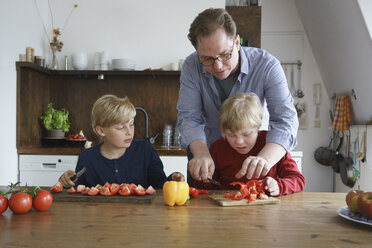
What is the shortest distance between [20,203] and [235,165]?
1030mm

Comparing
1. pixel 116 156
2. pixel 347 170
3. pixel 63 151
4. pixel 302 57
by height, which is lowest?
pixel 347 170

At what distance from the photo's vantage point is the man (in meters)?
1.55

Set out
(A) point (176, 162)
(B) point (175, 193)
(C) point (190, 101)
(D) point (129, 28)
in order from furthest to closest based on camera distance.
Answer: (D) point (129, 28)
(A) point (176, 162)
(C) point (190, 101)
(B) point (175, 193)

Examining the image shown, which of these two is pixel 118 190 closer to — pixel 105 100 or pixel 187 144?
pixel 187 144

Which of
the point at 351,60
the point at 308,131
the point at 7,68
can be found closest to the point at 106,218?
the point at 7,68

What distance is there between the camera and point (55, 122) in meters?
3.73

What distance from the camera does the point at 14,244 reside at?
88 centimetres

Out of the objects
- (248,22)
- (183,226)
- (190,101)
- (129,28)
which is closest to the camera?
(183,226)

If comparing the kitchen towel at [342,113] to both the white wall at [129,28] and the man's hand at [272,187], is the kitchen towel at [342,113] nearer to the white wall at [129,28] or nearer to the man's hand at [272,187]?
the white wall at [129,28]

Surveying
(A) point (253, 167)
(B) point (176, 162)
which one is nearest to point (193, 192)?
(A) point (253, 167)

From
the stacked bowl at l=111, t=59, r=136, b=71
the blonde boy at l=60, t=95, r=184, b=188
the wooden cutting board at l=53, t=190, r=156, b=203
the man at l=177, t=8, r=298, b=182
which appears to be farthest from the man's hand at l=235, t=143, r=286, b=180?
the stacked bowl at l=111, t=59, r=136, b=71

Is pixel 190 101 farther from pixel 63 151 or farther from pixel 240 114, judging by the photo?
pixel 63 151

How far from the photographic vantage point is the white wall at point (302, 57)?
495 cm

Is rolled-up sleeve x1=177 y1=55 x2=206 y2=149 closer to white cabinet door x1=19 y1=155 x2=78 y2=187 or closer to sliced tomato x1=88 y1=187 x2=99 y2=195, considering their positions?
sliced tomato x1=88 y1=187 x2=99 y2=195
